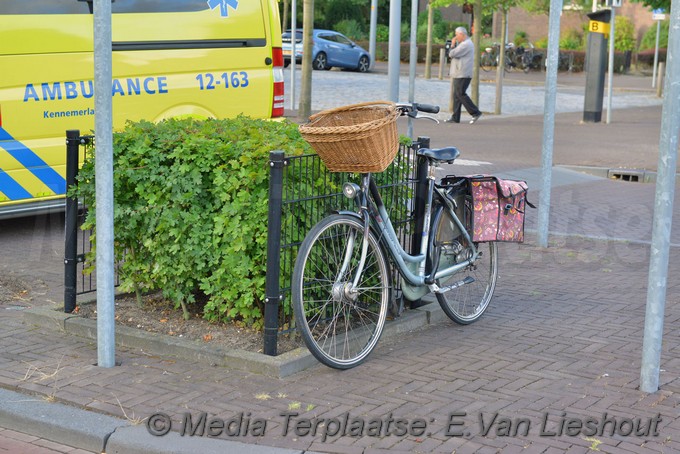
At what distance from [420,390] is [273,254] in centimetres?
102

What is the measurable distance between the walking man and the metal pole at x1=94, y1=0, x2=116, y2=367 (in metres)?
14.9

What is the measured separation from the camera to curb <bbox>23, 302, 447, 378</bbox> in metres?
5.11

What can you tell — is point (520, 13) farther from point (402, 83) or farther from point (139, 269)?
point (139, 269)

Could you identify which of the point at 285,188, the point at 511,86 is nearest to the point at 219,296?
the point at 285,188

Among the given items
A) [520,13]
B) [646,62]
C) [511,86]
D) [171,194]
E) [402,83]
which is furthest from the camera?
[520,13]

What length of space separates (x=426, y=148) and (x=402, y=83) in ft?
74.6

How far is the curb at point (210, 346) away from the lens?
511 centimetres

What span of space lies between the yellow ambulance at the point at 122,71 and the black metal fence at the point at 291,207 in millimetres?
2204

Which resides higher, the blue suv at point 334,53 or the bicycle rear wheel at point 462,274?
the blue suv at point 334,53

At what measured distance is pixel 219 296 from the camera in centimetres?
559

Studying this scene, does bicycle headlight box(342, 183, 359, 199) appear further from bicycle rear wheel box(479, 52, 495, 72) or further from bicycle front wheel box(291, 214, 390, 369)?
bicycle rear wheel box(479, 52, 495, 72)

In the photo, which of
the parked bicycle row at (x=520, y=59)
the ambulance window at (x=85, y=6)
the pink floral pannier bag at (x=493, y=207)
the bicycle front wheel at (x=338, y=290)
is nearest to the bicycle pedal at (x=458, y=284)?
the pink floral pannier bag at (x=493, y=207)

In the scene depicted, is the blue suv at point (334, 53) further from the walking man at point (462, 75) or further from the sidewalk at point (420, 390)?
the sidewalk at point (420, 390)

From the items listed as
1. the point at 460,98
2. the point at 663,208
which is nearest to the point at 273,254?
the point at 663,208
